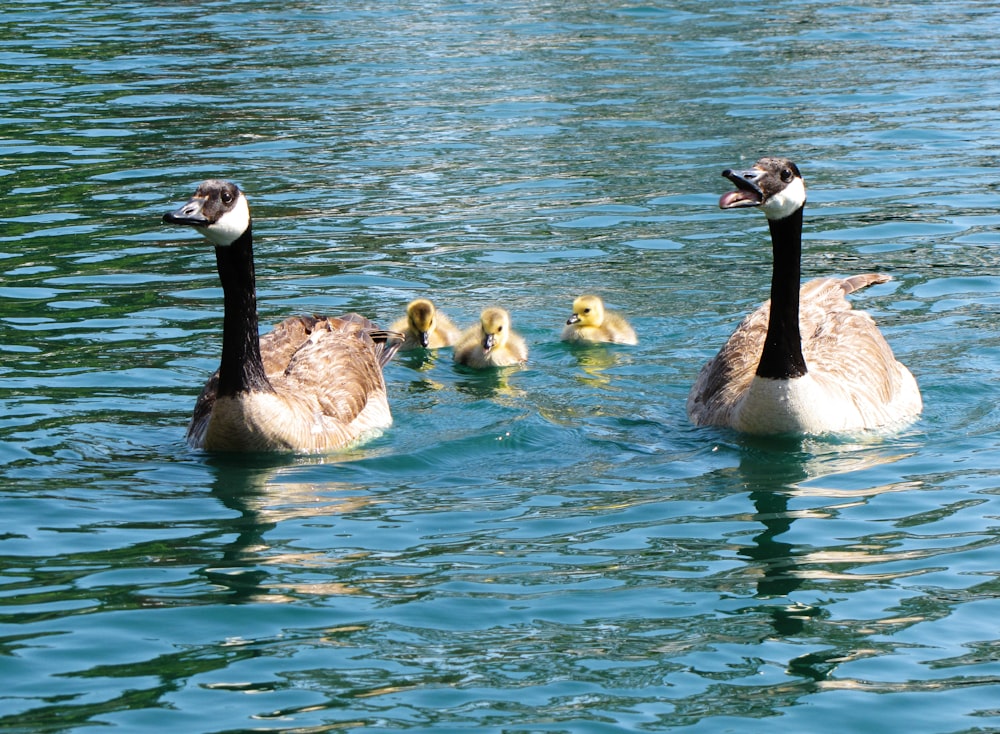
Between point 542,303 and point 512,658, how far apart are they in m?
7.83

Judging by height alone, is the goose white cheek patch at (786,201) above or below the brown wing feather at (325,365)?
above

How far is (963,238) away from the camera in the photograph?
53.0 feet

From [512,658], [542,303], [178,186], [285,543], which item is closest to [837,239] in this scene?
[542,303]

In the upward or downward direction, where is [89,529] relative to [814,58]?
downward

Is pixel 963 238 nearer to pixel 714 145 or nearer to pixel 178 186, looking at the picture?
pixel 714 145

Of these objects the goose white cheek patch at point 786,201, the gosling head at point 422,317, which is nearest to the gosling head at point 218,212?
the gosling head at point 422,317

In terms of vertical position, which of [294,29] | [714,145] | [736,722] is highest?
[294,29]

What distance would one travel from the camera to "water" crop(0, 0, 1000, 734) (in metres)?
7.29

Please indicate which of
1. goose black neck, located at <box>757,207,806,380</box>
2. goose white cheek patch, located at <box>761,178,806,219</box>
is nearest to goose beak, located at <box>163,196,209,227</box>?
goose white cheek patch, located at <box>761,178,806,219</box>

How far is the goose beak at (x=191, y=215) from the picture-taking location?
984cm

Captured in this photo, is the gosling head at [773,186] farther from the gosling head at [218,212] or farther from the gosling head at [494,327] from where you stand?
the gosling head at [218,212]

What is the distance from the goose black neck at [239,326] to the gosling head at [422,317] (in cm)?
272

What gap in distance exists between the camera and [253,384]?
427 inches

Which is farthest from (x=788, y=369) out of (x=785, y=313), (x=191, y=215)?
(x=191, y=215)
